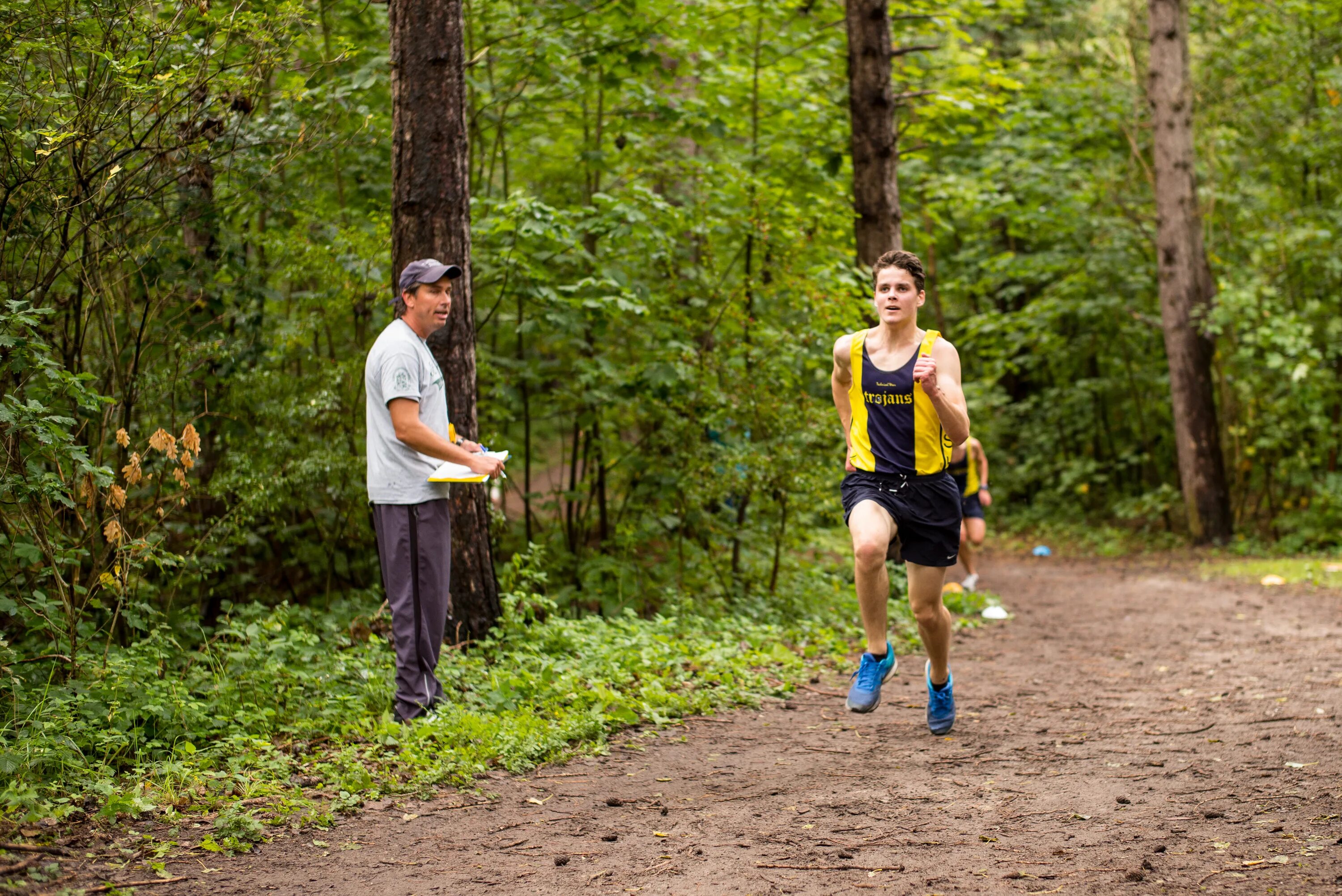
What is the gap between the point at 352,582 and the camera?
327 inches

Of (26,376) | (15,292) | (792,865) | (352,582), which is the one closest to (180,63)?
(15,292)

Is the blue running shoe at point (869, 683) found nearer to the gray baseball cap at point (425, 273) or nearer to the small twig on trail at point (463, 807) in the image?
the small twig on trail at point (463, 807)

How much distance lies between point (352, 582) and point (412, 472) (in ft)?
11.0

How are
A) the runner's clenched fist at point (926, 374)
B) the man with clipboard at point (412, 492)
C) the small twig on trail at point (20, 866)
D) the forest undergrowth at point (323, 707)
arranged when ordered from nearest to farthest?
the small twig on trail at point (20, 866) < the forest undergrowth at point (323, 707) < the runner's clenched fist at point (926, 374) < the man with clipboard at point (412, 492)

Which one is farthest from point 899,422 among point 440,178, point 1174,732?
point 440,178

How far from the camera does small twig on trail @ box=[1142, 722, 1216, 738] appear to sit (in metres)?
5.59

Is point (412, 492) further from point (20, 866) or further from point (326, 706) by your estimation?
point (20, 866)

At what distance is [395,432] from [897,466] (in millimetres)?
2383

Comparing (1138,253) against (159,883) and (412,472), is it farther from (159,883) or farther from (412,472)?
(159,883)

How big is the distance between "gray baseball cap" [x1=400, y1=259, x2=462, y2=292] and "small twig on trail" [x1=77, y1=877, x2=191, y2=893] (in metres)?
2.86

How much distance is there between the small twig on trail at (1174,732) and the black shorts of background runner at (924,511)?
150 cm

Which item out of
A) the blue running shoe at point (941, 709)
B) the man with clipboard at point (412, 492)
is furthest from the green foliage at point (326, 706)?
the blue running shoe at point (941, 709)

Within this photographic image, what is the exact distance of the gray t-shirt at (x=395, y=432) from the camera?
17.2 ft

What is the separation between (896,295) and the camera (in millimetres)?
Result: 5129
